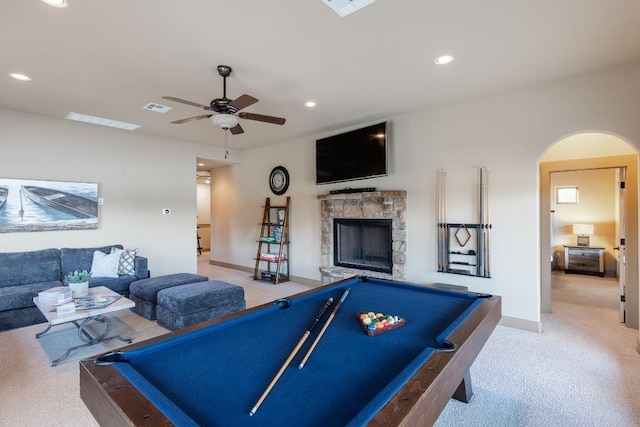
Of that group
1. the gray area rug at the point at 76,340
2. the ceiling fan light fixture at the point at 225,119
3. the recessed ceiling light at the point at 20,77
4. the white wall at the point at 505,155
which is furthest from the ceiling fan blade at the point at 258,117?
the gray area rug at the point at 76,340

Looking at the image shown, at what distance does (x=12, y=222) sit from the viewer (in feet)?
13.6

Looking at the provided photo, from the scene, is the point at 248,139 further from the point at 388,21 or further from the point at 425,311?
the point at 425,311

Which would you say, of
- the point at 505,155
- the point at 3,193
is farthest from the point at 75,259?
the point at 505,155

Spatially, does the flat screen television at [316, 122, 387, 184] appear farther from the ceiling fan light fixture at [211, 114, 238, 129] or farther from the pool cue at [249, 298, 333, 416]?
the pool cue at [249, 298, 333, 416]

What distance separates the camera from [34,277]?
3.98 m

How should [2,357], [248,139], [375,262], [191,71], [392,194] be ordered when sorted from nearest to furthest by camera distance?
[2,357] < [191,71] < [392,194] < [375,262] < [248,139]

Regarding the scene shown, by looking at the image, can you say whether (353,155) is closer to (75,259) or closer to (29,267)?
(75,259)

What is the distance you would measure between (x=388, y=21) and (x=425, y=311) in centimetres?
202

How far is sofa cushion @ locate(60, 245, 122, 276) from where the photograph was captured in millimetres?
4266

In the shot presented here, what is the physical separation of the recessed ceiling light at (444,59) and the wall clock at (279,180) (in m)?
3.57

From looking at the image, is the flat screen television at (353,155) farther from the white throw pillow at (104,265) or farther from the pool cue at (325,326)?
the white throw pillow at (104,265)

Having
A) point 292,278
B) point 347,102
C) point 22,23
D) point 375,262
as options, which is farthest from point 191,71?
point 292,278

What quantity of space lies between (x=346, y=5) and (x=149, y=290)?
3.59 metres

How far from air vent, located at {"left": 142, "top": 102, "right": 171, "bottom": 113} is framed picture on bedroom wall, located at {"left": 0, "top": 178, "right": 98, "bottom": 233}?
170 cm
